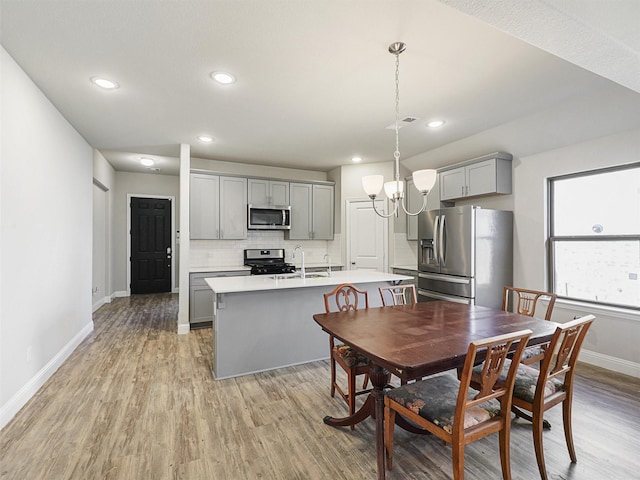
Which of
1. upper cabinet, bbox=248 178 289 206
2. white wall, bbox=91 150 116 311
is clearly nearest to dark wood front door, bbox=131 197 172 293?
white wall, bbox=91 150 116 311

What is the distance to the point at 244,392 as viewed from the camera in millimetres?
2811

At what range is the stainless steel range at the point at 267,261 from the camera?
525 cm

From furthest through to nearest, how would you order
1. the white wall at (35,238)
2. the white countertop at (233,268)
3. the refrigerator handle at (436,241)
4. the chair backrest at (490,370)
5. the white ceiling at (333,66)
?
the white countertop at (233,268), the refrigerator handle at (436,241), the white wall at (35,238), the white ceiling at (333,66), the chair backrest at (490,370)

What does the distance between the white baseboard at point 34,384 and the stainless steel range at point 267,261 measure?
7.99 ft

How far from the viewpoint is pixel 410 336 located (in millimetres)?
1940

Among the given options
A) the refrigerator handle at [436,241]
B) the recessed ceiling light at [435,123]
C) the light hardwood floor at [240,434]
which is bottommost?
the light hardwood floor at [240,434]

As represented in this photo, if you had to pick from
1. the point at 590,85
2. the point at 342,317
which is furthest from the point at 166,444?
the point at 590,85

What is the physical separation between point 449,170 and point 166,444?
4.51 m

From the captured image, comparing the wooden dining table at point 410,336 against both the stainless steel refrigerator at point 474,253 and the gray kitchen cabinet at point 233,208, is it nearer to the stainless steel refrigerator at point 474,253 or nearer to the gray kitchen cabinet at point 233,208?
the stainless steel refrigerator at point 474,253

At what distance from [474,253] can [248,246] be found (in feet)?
11.9

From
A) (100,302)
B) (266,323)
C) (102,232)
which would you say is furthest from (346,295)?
(102,232)

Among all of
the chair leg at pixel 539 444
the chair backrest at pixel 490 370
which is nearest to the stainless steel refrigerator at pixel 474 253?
the chair leg at pixel 539 444

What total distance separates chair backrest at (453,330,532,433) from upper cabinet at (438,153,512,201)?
3033 millimetres

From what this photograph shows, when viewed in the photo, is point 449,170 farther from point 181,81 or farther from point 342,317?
point 181,81
